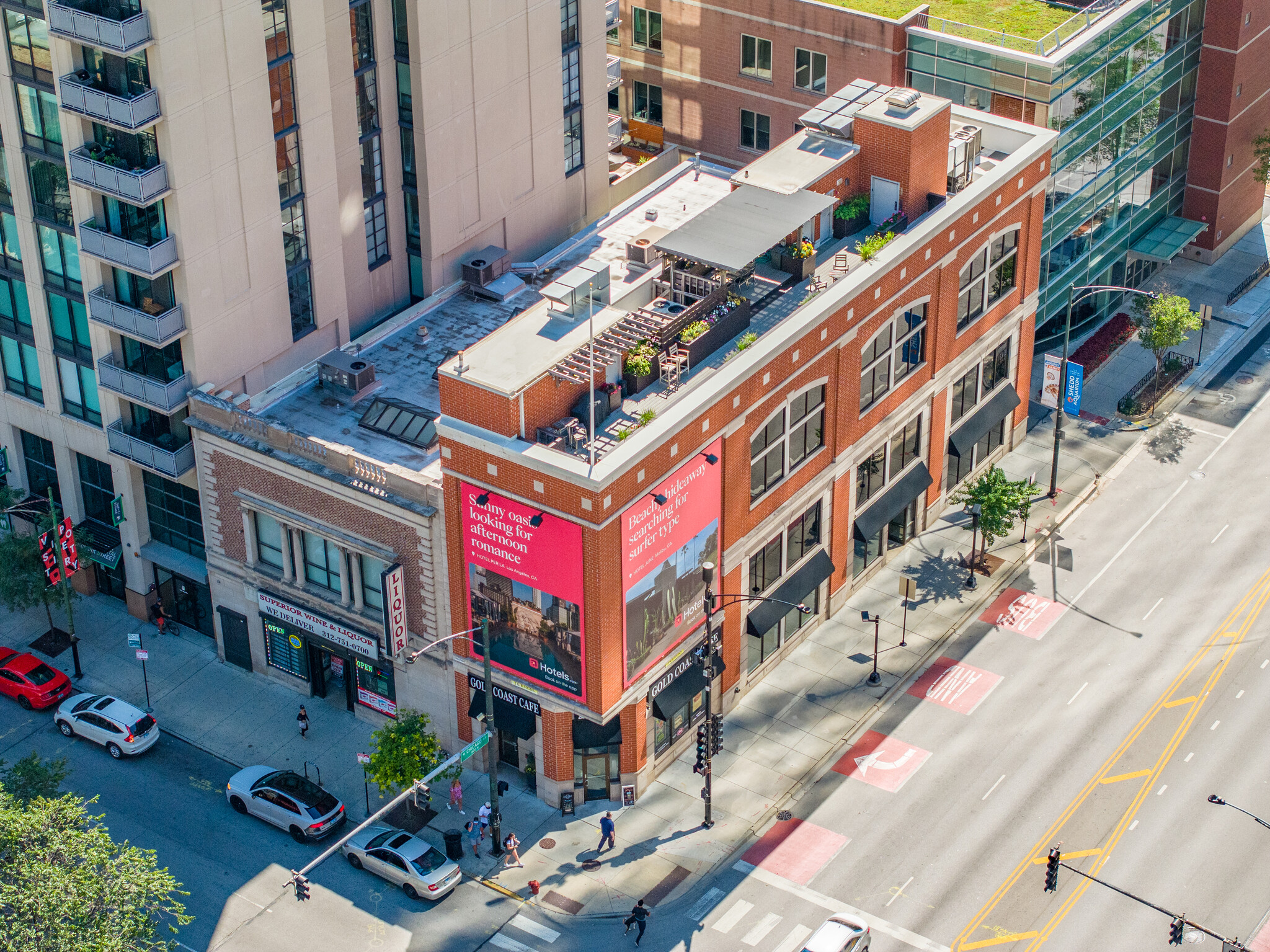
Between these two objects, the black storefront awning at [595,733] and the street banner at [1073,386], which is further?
the street banner at [1073,386]

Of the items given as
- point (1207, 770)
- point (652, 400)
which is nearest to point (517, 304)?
point (652, 400)

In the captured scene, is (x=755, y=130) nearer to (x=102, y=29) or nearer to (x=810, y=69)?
(x=810, y=69)

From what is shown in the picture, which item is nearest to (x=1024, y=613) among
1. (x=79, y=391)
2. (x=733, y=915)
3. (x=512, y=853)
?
(x=733, y=915)

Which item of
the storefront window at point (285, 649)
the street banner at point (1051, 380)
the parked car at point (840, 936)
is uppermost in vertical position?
the street banner at point (1051, 380)

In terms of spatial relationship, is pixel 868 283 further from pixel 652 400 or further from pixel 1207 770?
pixel 1207 770

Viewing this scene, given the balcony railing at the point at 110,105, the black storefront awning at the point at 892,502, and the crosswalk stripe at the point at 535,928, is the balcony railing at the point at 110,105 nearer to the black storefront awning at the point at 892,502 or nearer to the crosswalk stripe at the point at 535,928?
the crosswalk stripe at the point at 535,928

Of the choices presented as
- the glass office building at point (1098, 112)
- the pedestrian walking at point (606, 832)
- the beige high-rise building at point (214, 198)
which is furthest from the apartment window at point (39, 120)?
the glass office building at point (1098, 112)
